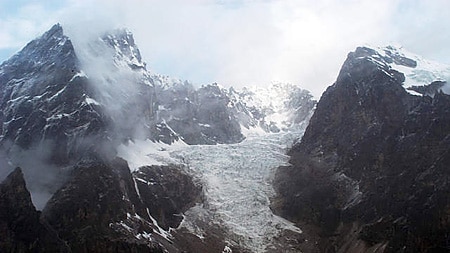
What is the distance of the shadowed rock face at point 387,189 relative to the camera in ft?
457

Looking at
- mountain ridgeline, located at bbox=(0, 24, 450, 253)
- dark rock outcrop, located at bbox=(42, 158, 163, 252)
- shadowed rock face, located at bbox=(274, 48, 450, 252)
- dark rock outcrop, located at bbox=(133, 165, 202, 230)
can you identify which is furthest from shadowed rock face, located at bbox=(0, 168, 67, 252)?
shadowed rock face, located at bbox=(274, 48, 450, 252)

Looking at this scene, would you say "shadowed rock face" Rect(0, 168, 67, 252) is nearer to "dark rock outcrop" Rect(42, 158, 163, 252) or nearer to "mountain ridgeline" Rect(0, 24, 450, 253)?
"mountain ridgeline" Rect(0, 24, 450, 253)

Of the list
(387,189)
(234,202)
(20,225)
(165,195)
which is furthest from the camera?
(234,202)

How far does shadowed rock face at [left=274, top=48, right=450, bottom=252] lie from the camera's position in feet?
457

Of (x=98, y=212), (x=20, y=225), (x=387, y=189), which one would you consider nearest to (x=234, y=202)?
(x=387, y=189)

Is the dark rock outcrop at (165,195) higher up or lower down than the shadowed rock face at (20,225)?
higher up

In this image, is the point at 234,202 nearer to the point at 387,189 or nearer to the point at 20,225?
the point at 387,189

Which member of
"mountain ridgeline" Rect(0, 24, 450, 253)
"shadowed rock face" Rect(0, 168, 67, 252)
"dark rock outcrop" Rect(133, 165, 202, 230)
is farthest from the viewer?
"dark rock outcrop" Rect(133, 165, 202, 230)

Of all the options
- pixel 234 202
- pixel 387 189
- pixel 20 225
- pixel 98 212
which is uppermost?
pixel 387 189

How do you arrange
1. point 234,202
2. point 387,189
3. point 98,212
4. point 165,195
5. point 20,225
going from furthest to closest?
point 234,202 < point 165,195 < point 387,189 < point 98,212 < point 20,225

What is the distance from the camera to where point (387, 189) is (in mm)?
164750

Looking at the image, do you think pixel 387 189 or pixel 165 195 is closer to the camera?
pixel 387 189

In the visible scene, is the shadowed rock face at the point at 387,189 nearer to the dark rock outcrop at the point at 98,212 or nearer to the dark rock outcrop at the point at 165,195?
the dark rock outcrop at the point at 165,195

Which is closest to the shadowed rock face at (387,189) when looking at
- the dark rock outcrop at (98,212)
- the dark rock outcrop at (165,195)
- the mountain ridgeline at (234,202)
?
the mountain ridgeline at (234,202)
